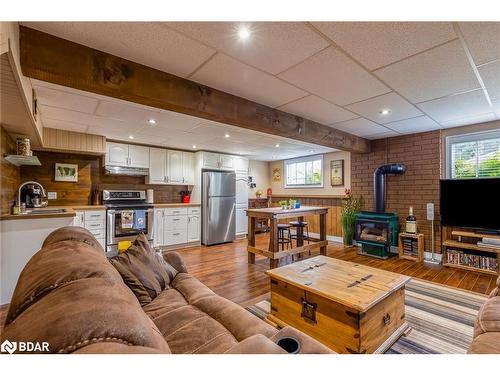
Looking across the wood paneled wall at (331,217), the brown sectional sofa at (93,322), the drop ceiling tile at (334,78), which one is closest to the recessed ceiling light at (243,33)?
the drop ceiling tile at (334,78)

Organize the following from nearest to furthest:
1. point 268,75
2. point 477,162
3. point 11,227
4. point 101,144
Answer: point 268,75 → point 11,227 → point 477,162 → point 101,144

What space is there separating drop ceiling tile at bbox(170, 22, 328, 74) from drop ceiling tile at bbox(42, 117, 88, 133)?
296cm

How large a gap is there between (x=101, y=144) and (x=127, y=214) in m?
1.35

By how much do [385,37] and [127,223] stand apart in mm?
4643

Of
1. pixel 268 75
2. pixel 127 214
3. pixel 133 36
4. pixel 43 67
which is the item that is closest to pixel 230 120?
pixel 268 75

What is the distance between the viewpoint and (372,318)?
168 cm

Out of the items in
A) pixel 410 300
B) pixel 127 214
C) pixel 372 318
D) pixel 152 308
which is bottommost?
pixel 410 300

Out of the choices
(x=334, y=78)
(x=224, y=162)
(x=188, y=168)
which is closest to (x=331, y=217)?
(x=224, y=162)

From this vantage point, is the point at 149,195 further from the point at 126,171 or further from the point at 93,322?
the point at 93,322

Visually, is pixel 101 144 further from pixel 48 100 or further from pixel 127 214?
pixel 48 100

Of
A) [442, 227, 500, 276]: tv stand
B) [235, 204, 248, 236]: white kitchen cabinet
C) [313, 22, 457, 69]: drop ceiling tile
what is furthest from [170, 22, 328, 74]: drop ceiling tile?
[235, 204, 248, 236]: white kitchen cabinet

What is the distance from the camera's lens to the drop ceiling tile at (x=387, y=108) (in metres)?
2.67

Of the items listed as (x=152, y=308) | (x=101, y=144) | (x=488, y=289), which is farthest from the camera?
(x=101, y=144)

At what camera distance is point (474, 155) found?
3.72m
